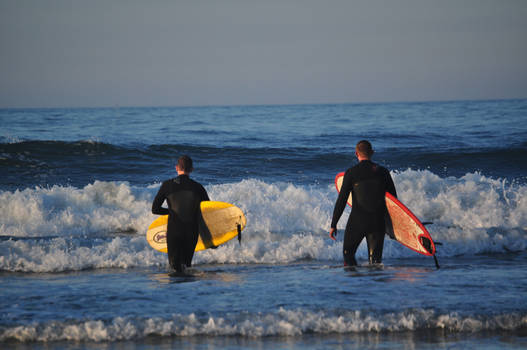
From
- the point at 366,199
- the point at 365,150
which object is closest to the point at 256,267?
the point at 366,199

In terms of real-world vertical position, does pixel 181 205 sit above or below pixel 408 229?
above

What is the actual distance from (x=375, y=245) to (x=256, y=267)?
2.12 metres

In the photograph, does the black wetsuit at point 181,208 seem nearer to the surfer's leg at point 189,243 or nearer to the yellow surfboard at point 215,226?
the surfer's leg at point 189,243

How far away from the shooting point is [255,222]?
10.8 metres

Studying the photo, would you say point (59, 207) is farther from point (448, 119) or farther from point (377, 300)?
point (448, 119)

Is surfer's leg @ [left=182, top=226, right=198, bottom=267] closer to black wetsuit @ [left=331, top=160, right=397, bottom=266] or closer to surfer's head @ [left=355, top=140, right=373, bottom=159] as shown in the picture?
black wetsuit @ [left=331, top=160, right=397, bottom=266]

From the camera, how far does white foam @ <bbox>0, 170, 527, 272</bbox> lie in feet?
27.5

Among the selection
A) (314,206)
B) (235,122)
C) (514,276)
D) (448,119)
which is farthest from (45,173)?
(448,119)

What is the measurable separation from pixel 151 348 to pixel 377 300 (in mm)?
2303

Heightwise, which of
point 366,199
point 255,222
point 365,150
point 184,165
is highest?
point 365,150

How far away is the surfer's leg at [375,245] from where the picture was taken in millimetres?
6336

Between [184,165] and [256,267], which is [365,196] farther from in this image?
[256,267]

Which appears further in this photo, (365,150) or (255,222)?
(255,222)

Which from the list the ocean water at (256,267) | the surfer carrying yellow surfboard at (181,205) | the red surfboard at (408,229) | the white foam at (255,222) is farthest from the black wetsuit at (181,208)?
the red surfboard at (408,229)
